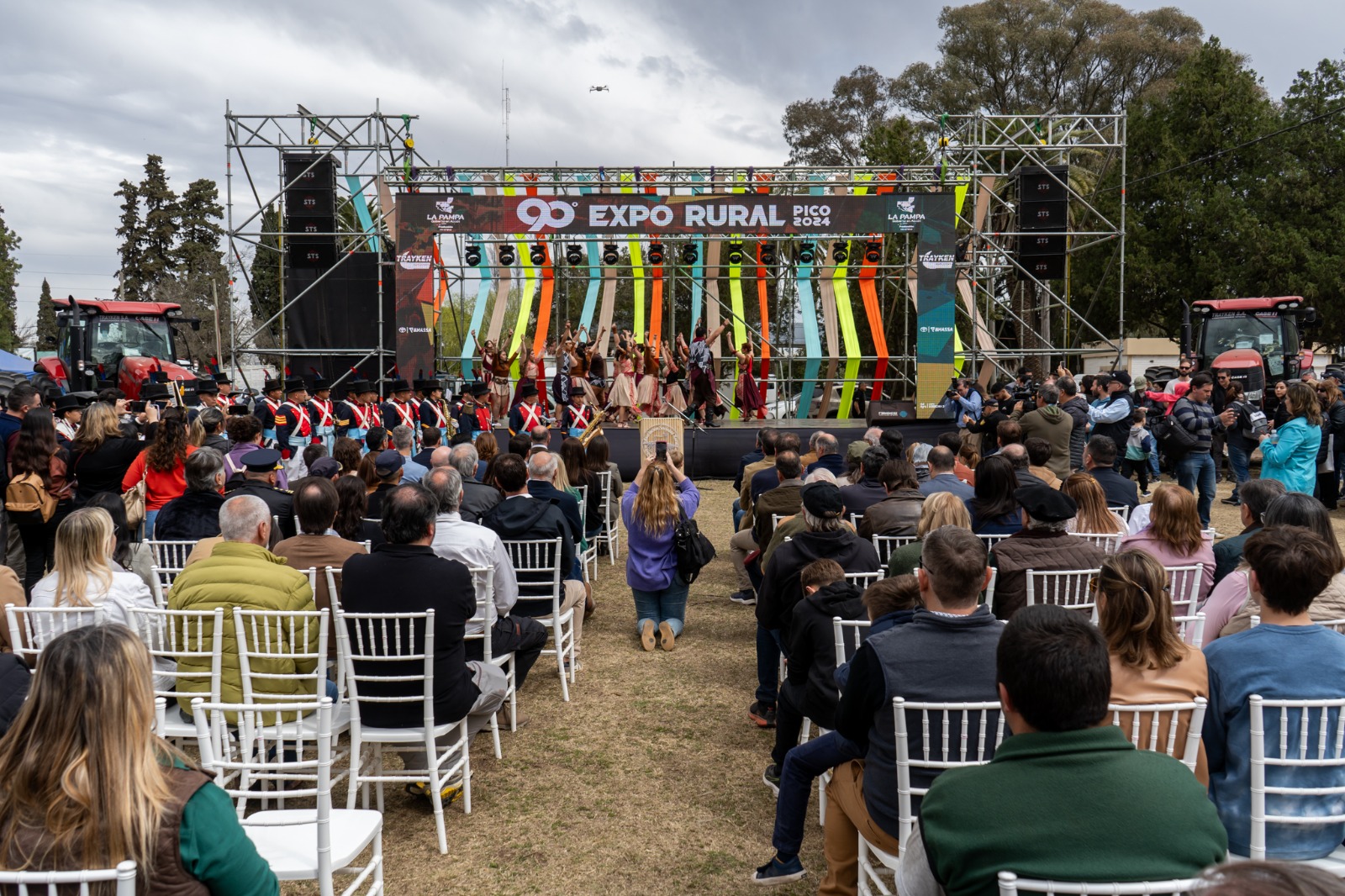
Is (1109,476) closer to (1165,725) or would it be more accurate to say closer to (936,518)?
(936,518)

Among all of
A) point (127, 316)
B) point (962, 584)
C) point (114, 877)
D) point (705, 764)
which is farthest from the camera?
point (127, 316)

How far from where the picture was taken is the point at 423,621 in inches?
138

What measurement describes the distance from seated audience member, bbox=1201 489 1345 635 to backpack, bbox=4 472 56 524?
20.0 ft

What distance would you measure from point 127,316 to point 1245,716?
57.1ft

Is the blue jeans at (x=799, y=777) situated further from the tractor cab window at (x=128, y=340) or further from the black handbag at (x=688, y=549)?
the tractor cab window at (x=128, y=340)

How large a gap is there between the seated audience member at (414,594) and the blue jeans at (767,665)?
5.08 ft

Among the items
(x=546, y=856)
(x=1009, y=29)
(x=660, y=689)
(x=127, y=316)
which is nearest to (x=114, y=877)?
(x=546, y=856)

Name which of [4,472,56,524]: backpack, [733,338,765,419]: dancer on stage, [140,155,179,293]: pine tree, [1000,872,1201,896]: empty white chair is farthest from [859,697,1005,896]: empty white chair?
[140,155,179,293]: pine tree

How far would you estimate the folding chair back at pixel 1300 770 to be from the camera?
227 centimetres

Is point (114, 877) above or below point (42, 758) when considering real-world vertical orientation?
below

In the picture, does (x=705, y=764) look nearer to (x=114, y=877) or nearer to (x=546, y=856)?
(x=546, y=856)

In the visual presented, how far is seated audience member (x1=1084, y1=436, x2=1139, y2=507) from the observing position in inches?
221

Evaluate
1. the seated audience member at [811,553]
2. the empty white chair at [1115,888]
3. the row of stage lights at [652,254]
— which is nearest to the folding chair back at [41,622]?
the seated audience member at [811,553]

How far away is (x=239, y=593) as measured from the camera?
11.1 ft
